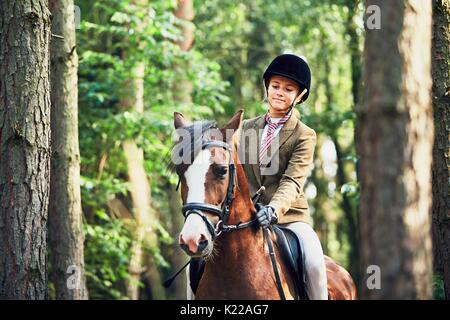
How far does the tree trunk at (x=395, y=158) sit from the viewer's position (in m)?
4.32

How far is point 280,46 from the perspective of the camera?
2231 cm

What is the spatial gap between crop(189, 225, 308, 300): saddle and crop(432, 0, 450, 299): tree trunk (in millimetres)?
1866

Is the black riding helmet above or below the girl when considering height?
above

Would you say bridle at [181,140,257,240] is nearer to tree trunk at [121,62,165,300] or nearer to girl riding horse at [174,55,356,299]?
girl riding horse at [174,55,356,299]

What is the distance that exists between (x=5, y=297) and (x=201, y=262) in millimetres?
1754

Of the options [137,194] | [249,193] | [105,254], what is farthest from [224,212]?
[137,194]

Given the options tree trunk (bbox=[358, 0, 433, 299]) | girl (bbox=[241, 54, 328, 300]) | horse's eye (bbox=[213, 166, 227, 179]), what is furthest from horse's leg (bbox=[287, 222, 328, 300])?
tree trunk (bbox=[358, 0, 433, 299])

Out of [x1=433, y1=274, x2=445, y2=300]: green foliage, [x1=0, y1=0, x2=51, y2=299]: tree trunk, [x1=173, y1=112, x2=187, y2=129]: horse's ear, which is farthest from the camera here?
[x1=433, y1=274, x2=445, y2=300]: green foliage

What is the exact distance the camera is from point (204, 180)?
5.51 metres

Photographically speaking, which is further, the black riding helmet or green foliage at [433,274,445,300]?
green foliage at [433,274,445,300]

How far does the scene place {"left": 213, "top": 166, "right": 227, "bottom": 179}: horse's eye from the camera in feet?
18.4

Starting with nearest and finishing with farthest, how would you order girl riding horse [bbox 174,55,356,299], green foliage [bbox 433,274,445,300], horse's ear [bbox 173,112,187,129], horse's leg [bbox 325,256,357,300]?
girl riding horse [bbox 174,55,356,299] < horse's ear [bbox 173,112,187,129] < green foliage [bbox 433,274,445,300] < horse's leg [bbox 325,256,357,300]
